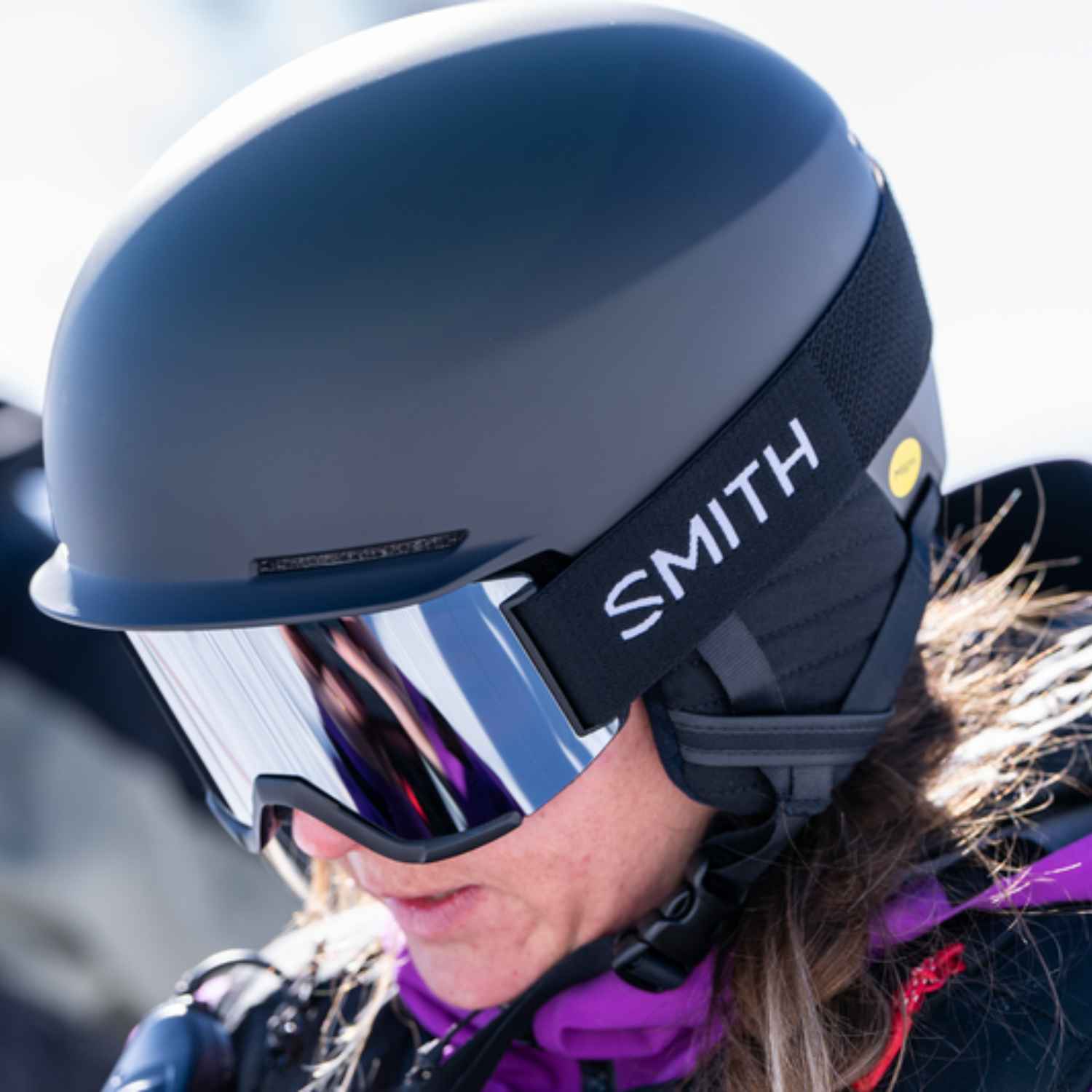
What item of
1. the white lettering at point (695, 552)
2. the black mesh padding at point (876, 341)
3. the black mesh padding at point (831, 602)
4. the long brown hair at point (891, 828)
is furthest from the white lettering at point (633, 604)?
the long brown hair at point (891, 828)

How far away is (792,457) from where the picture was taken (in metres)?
1.28

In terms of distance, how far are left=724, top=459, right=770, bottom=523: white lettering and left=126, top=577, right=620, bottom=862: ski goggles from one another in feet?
0.74

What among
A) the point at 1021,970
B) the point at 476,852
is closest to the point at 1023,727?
the point at 1021,970

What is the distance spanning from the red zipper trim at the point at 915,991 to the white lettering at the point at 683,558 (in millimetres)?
478

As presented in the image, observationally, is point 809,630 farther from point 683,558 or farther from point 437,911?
point 437,911

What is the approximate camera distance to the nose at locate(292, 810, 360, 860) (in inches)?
54.4

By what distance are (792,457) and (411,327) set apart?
0.40m

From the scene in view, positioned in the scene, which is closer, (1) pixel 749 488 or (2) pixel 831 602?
(1) pixel 749 488

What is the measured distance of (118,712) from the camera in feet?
10.0

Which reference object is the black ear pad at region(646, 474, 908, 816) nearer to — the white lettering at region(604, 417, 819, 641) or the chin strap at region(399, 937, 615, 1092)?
the white lettering at region(604, 417, 819, 641)

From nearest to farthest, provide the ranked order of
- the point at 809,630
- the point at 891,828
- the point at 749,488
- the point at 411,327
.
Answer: the point at 411,327 → the point at 749,488 → the point at 809,630 → the point at 891,828

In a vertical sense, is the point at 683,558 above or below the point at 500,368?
below

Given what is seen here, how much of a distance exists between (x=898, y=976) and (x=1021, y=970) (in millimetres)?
122

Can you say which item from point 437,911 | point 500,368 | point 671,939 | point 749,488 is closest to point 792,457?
point 749,488
